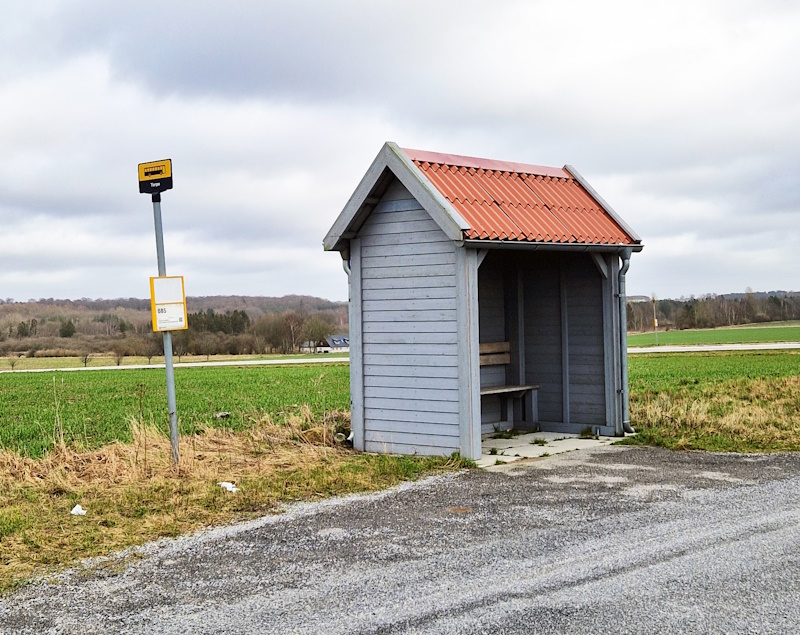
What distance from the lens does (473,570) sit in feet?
20.4

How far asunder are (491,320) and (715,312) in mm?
95488

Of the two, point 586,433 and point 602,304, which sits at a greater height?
point 602,304

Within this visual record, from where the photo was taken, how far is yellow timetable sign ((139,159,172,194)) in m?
10.6

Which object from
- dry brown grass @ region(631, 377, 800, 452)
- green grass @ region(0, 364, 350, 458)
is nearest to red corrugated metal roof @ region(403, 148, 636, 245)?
dry brown grass @ region(631, 377, 800, 452)

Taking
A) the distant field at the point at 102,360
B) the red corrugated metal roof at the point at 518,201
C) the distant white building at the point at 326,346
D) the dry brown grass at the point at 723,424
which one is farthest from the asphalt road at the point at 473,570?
the distant white building at the point at 326,346

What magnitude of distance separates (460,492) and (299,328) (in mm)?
79864

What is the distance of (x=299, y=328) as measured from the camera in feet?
290

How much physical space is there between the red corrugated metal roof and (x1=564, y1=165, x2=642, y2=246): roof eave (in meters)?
0.05

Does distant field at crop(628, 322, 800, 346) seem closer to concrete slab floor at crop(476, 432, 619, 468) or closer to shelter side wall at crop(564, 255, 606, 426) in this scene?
shelter side wall at crop(564, 255, 606, 426)

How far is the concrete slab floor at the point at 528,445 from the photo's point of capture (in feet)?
37.0

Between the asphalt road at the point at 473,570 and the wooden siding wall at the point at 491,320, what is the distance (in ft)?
15.2

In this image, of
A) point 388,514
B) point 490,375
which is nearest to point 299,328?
point 490,375

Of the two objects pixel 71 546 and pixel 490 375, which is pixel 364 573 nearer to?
pixel 71 546

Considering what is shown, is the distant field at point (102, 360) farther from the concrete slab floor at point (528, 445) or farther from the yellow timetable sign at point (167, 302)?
the yellow timetable sign at point (167, 302)
